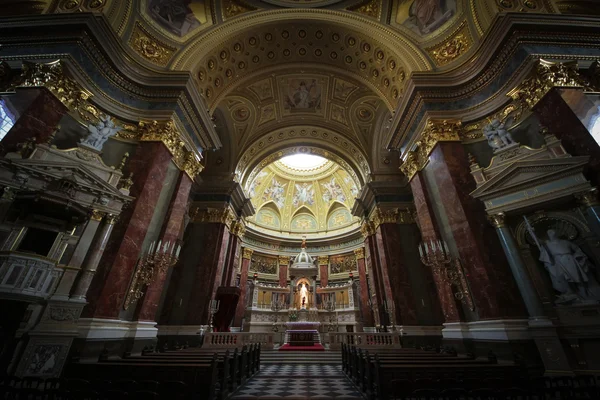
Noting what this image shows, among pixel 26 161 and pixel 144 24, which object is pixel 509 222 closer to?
pixel 26 161

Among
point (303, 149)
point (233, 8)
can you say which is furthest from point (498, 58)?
point (303, 149)

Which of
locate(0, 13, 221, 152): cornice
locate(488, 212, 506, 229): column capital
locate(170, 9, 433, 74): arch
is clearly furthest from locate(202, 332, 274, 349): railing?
locate(170, 9, 433, 74): arch

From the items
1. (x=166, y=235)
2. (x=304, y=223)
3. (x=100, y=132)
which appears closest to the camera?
(x=100, y=132)

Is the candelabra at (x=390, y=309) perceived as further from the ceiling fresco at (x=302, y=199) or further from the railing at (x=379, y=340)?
the ceiling fresco at (x=302, y=199)

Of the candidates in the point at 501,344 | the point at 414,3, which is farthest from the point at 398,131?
the point at 501,344

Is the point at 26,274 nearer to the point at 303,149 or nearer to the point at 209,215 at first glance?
the point at 209,215

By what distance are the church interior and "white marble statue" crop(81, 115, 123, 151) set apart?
0.27 ft

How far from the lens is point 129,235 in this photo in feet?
24.0

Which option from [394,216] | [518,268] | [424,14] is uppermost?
[424,14]

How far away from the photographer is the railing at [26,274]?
Answer: 463cm

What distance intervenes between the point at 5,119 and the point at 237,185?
947cm

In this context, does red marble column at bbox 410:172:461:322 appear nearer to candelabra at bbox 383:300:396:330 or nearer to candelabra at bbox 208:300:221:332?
candelabra at bbox 383:300:396:330

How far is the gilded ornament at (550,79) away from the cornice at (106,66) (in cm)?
1070

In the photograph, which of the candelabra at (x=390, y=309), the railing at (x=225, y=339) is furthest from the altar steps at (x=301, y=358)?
the candelabra at (x=390, y=309)
